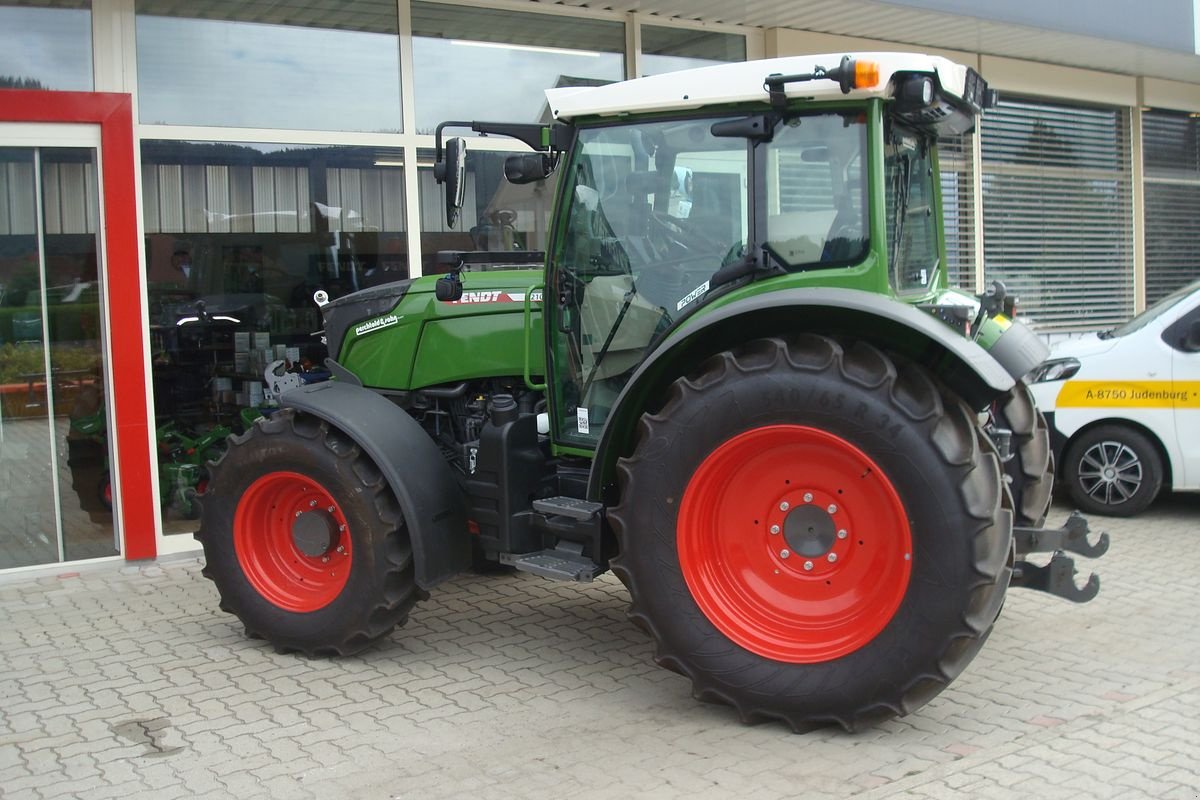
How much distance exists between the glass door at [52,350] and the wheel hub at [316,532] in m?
2.66

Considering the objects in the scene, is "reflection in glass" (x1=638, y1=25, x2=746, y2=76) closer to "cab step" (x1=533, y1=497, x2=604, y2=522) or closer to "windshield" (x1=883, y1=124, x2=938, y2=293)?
"windshield" (x1=883, y1=124, x2=938, y2=293)

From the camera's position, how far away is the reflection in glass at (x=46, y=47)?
278 inches

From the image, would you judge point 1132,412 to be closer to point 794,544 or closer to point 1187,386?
point 1187,386

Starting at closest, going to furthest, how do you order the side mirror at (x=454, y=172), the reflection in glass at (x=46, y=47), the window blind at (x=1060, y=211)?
the side mirror at (x=454, y=172) < the reflection in glass at (x=46, y=47) < the window blind at (x=1060, y=211)

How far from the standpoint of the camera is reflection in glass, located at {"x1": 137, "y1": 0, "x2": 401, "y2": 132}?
7.50 m

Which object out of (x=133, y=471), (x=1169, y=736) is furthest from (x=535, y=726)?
(x=133, y=471)

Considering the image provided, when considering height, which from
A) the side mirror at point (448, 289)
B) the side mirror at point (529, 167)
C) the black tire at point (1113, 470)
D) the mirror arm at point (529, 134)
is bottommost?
the black tire at point (1113, 470)

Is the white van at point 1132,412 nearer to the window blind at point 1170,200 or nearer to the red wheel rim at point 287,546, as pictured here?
the red wheel rim at point 287,546

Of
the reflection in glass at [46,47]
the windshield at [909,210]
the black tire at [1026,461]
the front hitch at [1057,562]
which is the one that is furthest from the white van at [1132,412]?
the reflection in glass at [46,47]

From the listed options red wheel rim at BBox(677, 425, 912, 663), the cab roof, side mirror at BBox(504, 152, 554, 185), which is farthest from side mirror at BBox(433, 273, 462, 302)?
red wheel rim at BBox(677, 425, 912, 663)

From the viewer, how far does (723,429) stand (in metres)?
4.30

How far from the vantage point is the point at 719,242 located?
466 centimetres

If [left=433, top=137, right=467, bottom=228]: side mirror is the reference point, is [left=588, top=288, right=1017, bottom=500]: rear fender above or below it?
below

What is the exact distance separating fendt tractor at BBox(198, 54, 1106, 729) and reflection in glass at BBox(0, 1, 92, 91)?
127 inches
